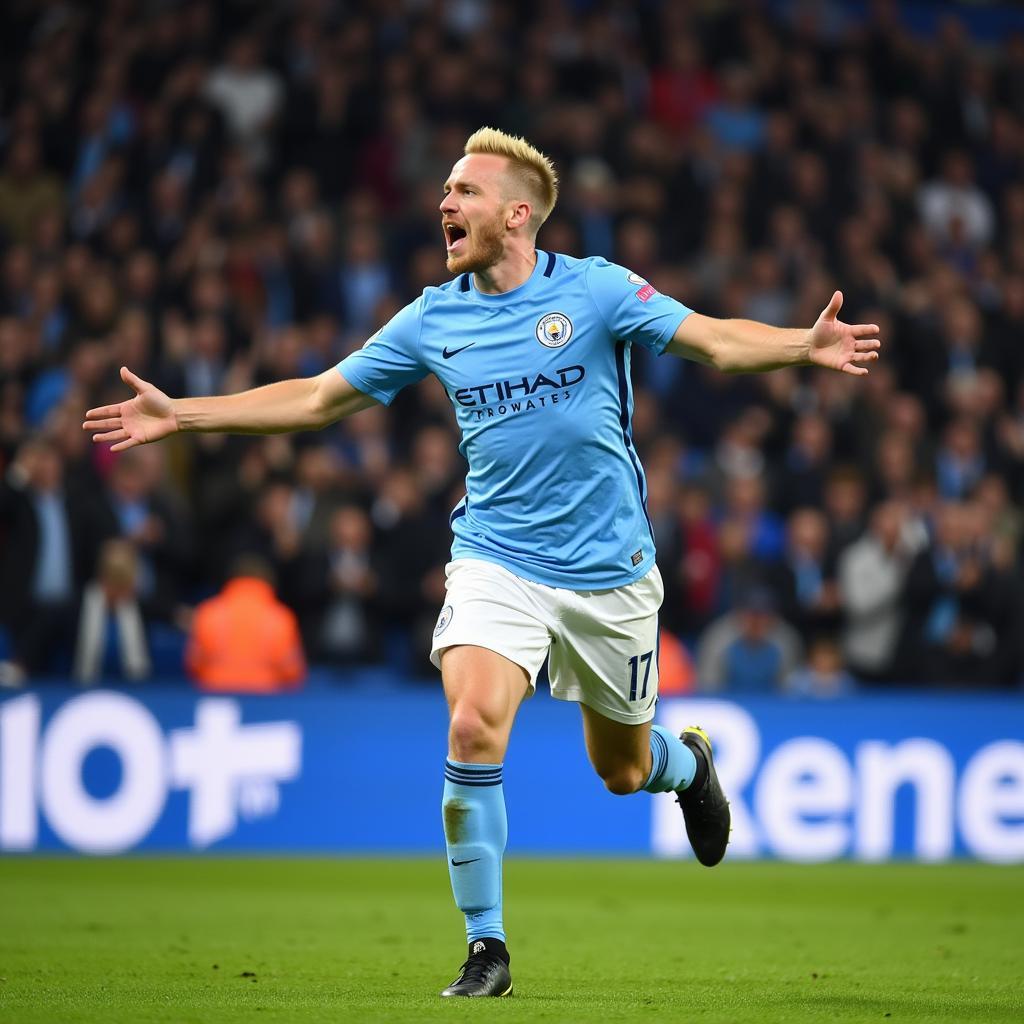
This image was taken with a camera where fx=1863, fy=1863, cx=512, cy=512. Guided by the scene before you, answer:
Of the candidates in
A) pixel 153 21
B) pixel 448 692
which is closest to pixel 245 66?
pixel 153 21

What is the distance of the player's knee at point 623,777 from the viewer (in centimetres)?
668

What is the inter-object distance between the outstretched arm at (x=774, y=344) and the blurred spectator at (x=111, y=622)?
7.52m

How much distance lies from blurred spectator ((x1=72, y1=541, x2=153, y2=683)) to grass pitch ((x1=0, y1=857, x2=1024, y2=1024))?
176 cm

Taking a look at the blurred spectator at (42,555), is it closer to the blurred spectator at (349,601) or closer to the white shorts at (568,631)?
the blurred spectator at (349,601)

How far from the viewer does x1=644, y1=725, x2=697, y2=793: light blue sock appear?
686 centimetres

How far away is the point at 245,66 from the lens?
17.0 meters

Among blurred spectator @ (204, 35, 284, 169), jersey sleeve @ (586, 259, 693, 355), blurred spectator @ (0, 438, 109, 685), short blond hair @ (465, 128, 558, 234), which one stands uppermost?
blurred spectator @ (204, 35, 284, 169)

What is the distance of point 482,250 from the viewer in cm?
610

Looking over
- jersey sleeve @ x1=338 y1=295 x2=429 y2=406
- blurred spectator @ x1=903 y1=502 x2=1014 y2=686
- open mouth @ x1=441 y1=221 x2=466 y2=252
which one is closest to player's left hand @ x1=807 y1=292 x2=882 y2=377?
open mouth @ x1=441 y1=221 x2=466 y2=252

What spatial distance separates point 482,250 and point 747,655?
27.7 ft

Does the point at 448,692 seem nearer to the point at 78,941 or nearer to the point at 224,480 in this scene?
the point at 78,941

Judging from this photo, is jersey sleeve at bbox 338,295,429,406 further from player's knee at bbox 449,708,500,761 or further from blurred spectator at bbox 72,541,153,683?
blurred spectator at bbox 72,541,153,683

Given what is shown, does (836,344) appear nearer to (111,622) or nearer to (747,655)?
(111,622)

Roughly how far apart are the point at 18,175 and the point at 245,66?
7.77 feet
